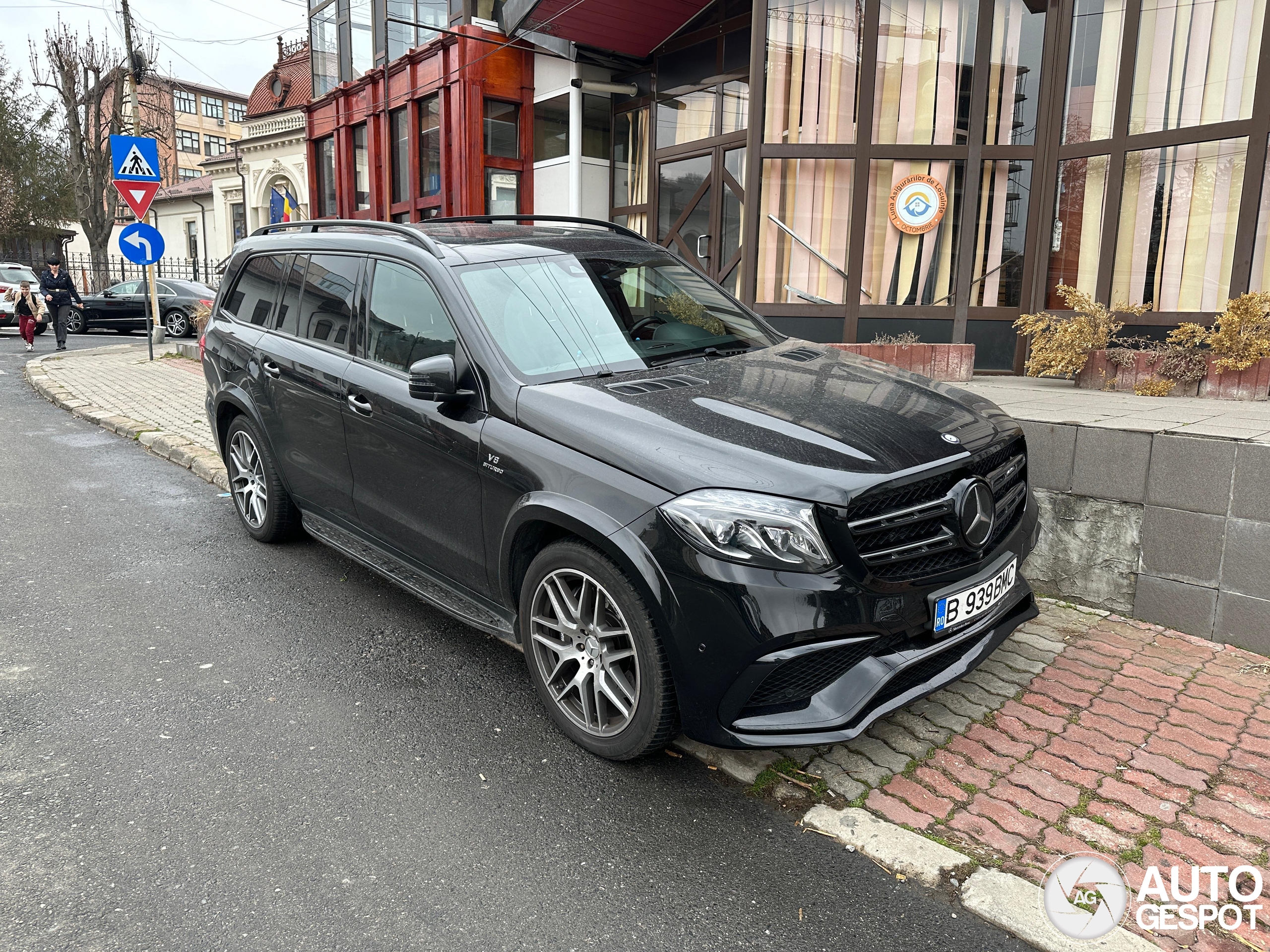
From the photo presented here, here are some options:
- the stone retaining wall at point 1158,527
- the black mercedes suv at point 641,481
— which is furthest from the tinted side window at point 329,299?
the stone retaining wall at point 1158,527

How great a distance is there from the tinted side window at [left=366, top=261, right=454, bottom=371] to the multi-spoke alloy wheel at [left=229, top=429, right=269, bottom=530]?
5.41ft

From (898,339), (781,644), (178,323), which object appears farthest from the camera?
(178,323)

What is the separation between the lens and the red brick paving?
2.74 metres

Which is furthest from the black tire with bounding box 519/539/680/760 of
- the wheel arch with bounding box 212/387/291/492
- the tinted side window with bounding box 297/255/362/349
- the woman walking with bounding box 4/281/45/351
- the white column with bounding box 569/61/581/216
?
the woman walking with bounding box 4/281/45/351

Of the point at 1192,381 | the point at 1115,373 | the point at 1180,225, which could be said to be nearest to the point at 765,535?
the point at 1192,381

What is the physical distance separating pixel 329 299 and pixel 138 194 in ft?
37.2

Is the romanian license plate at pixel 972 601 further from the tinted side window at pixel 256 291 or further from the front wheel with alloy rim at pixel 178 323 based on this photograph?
the front wheel with alloy rim at pixel 178 323

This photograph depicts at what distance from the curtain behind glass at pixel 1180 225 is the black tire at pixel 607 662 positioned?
7.98 metres

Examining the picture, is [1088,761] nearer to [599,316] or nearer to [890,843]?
[890,843]

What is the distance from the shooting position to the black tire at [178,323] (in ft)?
72.8

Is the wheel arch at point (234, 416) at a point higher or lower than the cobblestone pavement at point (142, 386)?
higher

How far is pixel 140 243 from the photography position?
1386 centimetres

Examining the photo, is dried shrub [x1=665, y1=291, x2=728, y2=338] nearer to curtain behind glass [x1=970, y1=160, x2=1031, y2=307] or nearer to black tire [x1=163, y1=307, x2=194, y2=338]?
curtain behind glass [x1=970, y1=160, x2=1031, y2=307]

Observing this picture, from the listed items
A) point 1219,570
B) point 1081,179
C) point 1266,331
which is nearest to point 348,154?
point 1081,179
